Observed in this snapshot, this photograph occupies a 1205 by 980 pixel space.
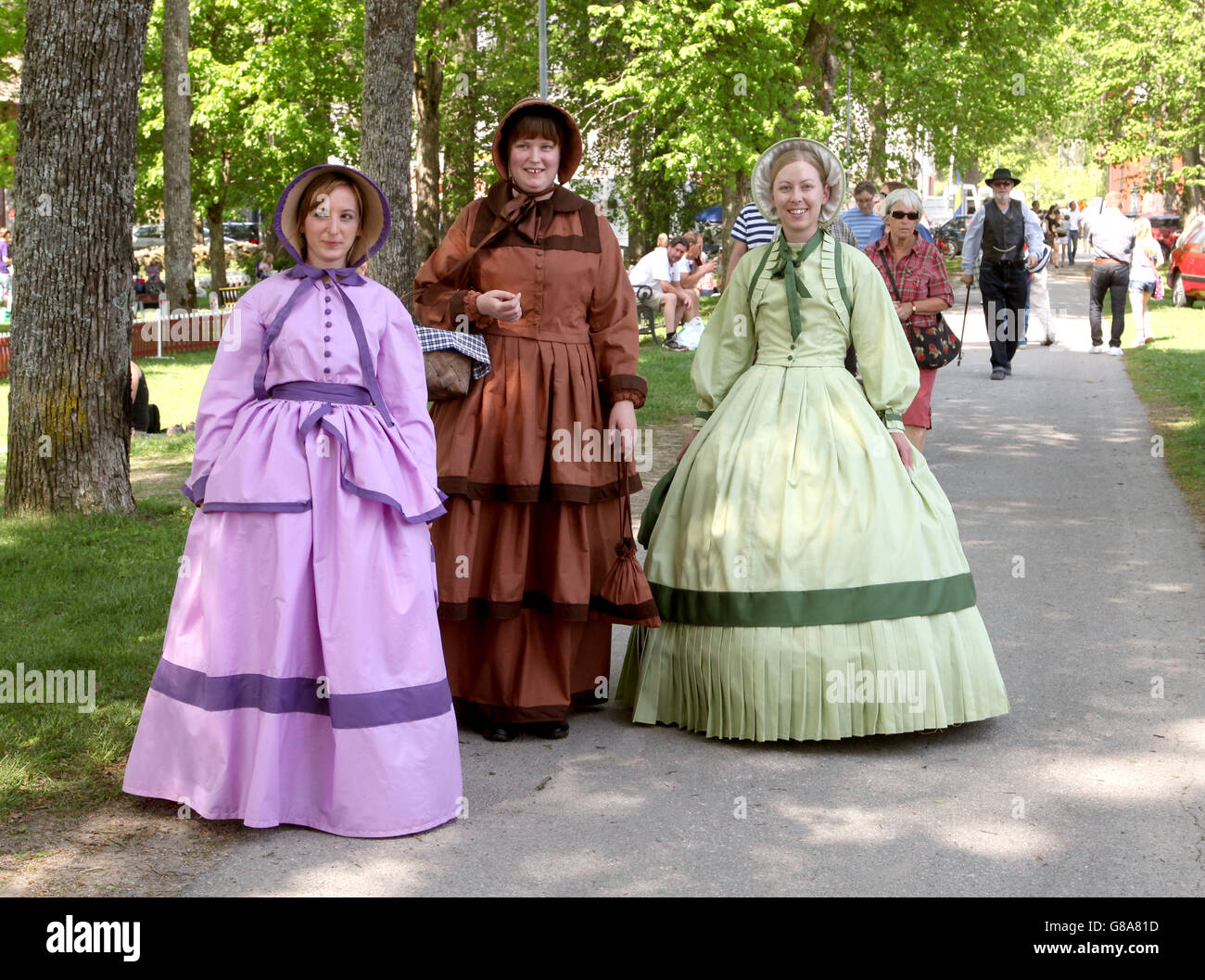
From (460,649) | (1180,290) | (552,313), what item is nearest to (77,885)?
(460,649)

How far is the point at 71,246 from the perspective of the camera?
8453 mm

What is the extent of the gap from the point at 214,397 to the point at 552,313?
140 centimetres

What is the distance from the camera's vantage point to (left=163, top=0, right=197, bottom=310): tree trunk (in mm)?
22531

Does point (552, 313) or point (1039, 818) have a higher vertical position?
point (552, 313)

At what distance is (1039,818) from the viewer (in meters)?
4.54

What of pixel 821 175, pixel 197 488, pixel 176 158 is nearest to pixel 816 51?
pixel 176 158

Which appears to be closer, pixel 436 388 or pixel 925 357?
pixel 436 388

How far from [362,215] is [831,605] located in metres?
2.01

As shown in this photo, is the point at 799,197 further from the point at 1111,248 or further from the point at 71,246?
the point at 1111,248

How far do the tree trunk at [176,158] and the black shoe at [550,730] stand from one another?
18.5 meters

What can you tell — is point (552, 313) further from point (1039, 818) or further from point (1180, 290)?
point (1180, 290)

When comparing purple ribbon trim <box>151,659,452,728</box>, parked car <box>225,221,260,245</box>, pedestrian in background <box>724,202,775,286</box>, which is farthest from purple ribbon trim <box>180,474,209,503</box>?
parked car <box>225,221,260,245</box>

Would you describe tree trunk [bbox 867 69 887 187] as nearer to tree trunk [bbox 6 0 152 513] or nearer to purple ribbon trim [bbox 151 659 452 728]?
tree trunk [bbox 6 0 152 513]
